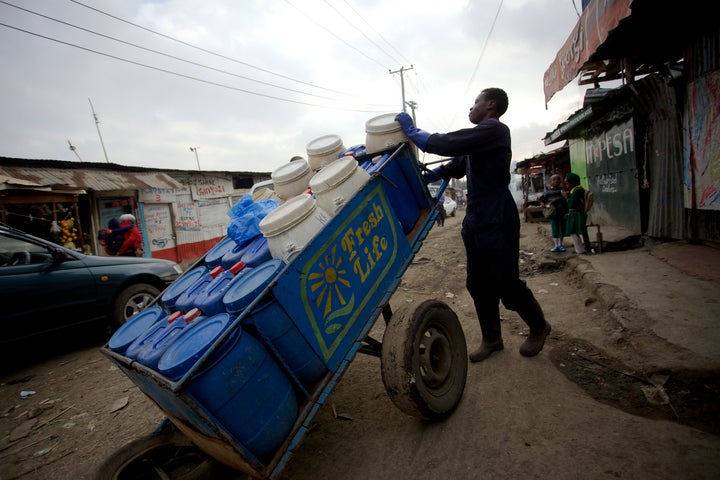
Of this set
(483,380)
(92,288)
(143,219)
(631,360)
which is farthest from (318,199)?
(143,219)

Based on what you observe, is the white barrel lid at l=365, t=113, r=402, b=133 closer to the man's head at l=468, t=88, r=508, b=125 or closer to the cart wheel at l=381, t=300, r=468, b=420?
the man's head at l=468, t=88, r=508, b=125

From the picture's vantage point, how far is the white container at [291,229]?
2.00 m

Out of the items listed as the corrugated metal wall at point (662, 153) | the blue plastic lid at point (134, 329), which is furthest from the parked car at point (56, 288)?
the corrugated metal wall at point (662, 153)

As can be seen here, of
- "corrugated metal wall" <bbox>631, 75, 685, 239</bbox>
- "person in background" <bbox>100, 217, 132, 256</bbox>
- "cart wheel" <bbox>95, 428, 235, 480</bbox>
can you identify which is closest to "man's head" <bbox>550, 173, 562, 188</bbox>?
"corrugated metal wall" <bbox>631, 75, 685, 239</bbox>

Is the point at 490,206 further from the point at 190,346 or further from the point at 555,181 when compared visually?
the point at 555,181

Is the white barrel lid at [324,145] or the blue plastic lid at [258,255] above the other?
the white barrel lid at [324,145]

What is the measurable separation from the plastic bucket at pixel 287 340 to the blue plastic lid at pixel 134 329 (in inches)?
45.2

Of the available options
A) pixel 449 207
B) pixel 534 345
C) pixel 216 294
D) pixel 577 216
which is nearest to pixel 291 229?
pixel 216 294

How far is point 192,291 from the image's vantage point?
235cm

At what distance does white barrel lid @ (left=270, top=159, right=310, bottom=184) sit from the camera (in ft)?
10.0

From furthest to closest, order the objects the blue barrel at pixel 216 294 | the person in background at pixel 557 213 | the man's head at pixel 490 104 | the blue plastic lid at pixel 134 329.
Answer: the person in background at pixel 557 213 → the man's head at pixel 490 104 → the blue plastic lid at pixel 134 329 → the blue barrel at pixel 216 294

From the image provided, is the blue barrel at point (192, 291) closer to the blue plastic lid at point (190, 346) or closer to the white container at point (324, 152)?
the blue plastic lid at point (190, 346)

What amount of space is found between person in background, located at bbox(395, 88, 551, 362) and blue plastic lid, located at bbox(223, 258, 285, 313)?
4.73ft

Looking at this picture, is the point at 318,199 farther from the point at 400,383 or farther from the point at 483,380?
the point at 483,380
